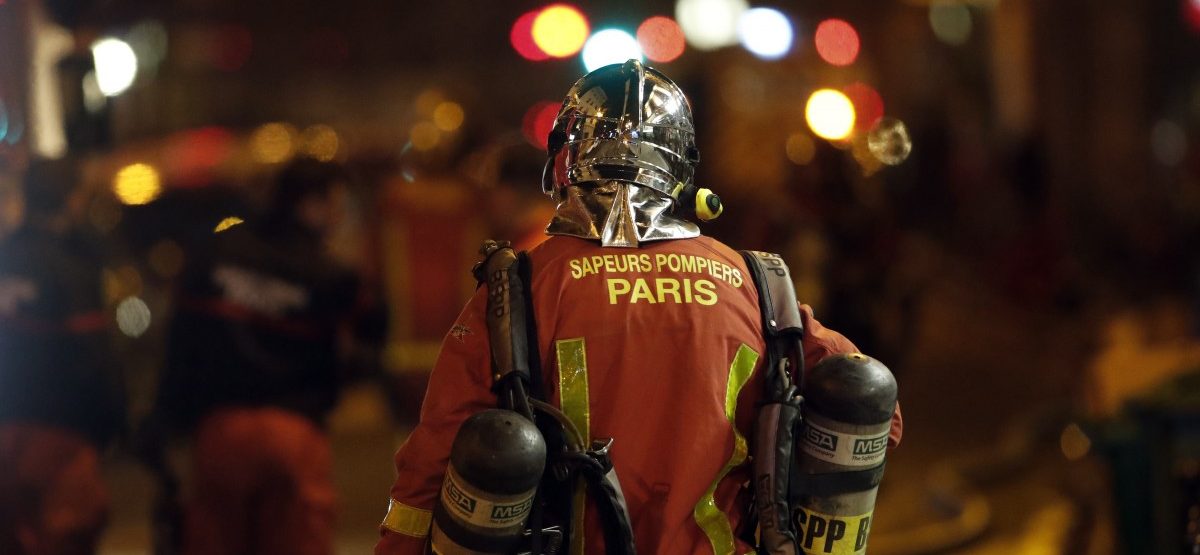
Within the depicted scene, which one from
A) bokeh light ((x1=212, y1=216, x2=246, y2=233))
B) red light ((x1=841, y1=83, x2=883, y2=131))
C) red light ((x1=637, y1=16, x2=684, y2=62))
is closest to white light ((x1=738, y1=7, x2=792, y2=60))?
red light ((x1=841, y1=83, x2=883, y2=131))

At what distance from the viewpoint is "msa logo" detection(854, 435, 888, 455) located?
3.08 metres

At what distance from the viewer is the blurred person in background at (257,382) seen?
5113 mm

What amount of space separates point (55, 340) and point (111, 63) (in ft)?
6.53

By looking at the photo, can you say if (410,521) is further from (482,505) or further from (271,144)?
(271,144)

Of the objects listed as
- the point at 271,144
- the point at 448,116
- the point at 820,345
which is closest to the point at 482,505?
the point at 820,345

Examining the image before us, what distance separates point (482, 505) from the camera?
281 centimetres

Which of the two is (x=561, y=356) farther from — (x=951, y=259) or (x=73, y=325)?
(x=951, y=259)

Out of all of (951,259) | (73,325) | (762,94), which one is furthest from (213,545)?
(951,259)

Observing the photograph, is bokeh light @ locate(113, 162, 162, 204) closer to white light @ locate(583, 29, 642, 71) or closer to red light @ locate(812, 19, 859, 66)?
white light @ locate(583, 29, 642, 71)

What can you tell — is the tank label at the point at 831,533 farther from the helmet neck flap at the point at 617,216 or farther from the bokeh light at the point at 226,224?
the bokeh light at the point at 226,224

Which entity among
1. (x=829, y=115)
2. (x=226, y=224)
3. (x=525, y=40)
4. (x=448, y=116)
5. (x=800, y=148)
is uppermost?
(x=226, y=224)

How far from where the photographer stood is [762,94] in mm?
18797

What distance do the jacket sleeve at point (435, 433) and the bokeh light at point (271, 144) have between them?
32.5 ft

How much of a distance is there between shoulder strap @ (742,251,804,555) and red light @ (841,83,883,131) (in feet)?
59.7
